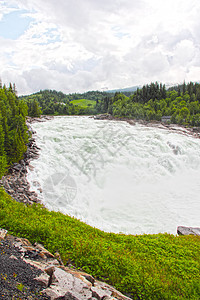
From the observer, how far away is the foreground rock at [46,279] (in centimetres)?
559

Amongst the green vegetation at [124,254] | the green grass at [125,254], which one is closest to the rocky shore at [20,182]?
the green vegetation at [124,254]

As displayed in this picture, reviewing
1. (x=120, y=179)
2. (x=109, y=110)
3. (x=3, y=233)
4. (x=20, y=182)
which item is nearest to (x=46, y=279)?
(x=3, y=233)

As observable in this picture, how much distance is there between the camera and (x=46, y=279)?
6.09 m

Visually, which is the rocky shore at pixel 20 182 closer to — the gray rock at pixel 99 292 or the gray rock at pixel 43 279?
the gray rock at pixel 43 279

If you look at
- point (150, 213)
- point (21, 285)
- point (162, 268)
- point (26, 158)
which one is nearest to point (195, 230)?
point (150, 213)

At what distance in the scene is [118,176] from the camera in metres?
25.9

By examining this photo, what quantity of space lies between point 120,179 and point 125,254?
16.9 meters

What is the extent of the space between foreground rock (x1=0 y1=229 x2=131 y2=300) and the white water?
9542 millimetres

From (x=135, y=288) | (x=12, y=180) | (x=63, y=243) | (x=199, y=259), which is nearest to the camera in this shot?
(x=135, y=288)

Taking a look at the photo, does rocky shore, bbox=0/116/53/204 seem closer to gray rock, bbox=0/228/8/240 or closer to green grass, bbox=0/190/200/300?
green grass, bbox=0/190/200/300

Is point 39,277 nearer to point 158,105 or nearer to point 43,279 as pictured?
point 43,279

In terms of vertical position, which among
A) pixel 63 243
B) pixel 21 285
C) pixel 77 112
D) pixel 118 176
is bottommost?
pixel 118 176

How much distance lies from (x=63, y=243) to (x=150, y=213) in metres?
12.7

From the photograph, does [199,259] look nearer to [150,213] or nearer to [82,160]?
[150,213]
